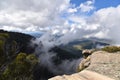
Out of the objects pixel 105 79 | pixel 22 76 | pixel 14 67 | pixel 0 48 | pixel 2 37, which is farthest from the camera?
pixel 22 76

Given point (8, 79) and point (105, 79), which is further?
point (8, 79)

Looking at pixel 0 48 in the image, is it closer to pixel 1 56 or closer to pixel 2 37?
pixel 1 56

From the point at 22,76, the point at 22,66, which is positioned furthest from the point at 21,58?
the point at 22,76

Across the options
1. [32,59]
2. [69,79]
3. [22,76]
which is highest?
[69,79]

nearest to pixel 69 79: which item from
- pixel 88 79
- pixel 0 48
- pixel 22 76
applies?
pixel 88 79

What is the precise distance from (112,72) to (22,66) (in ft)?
204

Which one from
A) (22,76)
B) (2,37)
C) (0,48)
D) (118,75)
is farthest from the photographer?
(22,76)

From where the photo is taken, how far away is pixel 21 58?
251 feet

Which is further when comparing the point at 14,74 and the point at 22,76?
the point at 22,76

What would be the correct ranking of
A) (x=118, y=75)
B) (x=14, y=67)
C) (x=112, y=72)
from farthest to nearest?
1. (x=14, y=67)
2. (x=112, y=72)
3. (x=118, y=75)

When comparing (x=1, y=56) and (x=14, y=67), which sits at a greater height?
(x=1, y=56)

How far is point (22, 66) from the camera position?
7806 centimetres

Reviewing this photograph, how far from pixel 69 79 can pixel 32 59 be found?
76.0 metres

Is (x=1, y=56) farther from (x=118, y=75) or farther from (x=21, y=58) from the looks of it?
(x=118, y=75)
